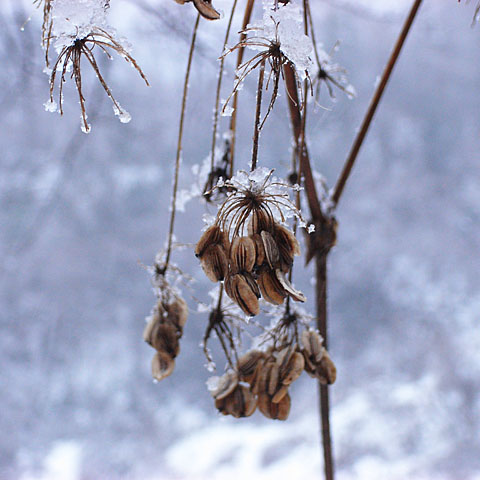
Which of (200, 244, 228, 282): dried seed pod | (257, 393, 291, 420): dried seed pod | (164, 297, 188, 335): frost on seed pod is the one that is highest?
(164, 297, 188, 335): frost on seed pod

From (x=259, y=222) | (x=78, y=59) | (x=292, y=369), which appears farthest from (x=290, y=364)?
(x=78, y=59)

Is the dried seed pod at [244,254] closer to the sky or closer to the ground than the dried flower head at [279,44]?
closer to the ground

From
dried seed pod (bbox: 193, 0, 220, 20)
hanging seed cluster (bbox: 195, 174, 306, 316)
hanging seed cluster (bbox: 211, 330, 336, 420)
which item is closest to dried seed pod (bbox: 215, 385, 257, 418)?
hanging seed cluster (bbox: 211, 330, 336, 420)

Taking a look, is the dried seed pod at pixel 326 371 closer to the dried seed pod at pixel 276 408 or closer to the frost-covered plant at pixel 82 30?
the dried seed pod at pixel 276 408

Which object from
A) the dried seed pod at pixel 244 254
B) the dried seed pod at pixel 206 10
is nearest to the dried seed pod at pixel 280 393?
the dried seed pod at pixel 244 254

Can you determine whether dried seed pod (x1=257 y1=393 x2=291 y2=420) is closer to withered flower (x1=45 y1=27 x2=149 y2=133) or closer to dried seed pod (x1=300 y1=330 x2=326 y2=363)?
dried seed pod (x1=300 y1=330 x2=326 y2=363)

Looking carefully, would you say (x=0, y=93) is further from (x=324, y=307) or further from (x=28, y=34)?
(x=324, y=307)
